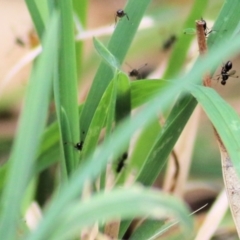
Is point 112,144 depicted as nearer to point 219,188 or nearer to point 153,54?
point 219,188

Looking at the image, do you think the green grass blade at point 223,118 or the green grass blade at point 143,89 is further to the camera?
the green grass blade at point 143,89

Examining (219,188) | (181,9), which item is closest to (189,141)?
(219,188)

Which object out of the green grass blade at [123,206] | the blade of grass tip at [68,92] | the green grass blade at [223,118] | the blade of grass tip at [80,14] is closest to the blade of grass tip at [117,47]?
the blade of grass tip at [68,92]

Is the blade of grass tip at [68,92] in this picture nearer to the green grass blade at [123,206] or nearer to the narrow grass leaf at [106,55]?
the narrow grass leaf at [106,55]

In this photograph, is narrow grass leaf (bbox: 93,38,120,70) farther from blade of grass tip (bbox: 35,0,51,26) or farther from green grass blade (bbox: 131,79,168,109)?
blade of grass tip (bbox: 35,0,51,26)

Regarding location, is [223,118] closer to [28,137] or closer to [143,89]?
[143,89]

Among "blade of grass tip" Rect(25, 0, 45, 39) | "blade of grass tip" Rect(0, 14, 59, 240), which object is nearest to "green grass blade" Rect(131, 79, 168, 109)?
"blade of grass tip" Rect(25, 0, 45, 39)
